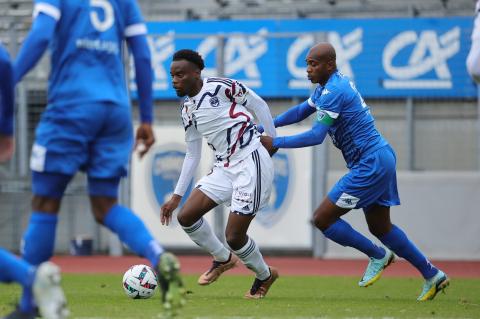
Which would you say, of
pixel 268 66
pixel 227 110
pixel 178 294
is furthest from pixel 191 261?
pixel 178 294

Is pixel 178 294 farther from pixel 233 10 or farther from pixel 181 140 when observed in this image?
pixel 233 10

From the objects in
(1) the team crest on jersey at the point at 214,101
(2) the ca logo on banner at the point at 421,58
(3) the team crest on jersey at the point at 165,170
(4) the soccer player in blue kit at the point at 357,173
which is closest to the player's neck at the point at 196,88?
(1) the team crest on jersey at the point at 214,101

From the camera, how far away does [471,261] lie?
1588cm

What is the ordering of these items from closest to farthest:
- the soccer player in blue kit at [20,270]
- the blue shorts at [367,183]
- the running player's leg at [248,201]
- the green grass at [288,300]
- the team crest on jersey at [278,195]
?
the soccer player in blue kit at [20,270], the green grass at [288,300], the running player's leg at [248,201], the blue shorts at [367,183], the team crest on jersey at [278,195]

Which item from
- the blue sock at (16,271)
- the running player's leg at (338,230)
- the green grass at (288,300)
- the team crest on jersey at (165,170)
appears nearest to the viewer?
the blue sock at (16,271)

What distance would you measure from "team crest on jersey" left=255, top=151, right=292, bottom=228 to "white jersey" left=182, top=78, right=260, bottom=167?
23.3ft

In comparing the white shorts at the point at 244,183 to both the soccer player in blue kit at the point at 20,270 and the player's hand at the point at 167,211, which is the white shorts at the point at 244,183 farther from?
the soccer player in blue kit at the point at 20,270

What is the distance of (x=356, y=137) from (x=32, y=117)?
921 cm

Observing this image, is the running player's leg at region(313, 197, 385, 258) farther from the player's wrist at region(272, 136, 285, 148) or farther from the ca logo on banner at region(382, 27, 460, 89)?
the ca logo on banner at region(382, 27, 460, 89)

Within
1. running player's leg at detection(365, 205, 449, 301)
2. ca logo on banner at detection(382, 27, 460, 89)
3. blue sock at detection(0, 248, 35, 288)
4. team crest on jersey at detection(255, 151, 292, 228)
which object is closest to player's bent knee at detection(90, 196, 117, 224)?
blue sock at detection(0, 248, 35, 288)

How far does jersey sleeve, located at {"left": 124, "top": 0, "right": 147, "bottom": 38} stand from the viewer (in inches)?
248

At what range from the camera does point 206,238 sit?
9641 millimetres

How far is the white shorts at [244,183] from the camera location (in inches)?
361

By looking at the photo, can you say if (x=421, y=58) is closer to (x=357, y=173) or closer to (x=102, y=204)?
(x=357, y=173)
